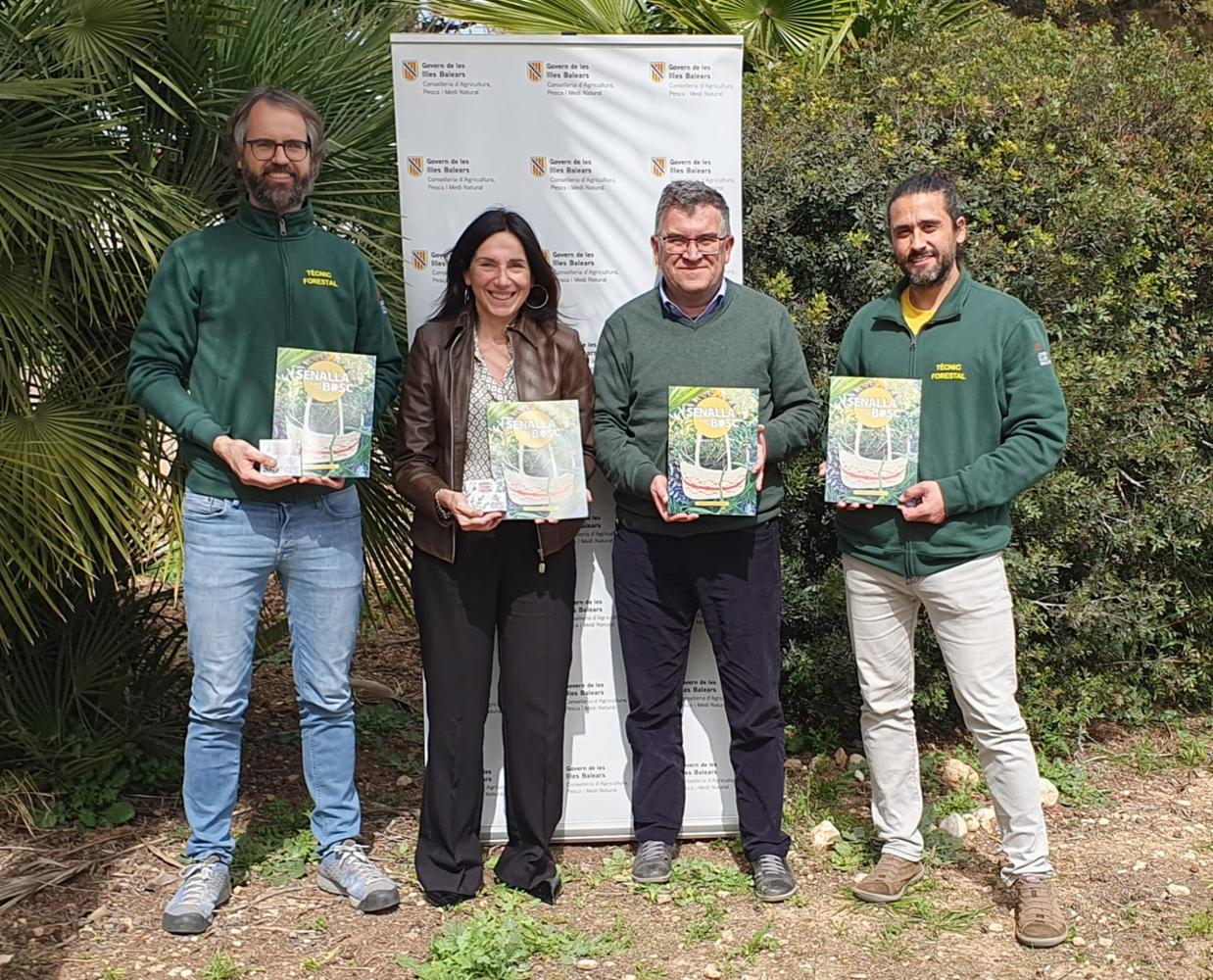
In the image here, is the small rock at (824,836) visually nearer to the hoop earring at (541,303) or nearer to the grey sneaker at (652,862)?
the grey sneaker at (652,862)

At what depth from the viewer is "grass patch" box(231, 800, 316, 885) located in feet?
14.0

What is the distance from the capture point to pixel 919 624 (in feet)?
16.9

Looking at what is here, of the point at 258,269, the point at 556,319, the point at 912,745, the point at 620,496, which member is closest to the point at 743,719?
the point at 912,745

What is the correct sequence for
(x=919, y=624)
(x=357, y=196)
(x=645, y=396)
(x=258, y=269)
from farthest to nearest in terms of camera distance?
(x=919, y=624) < (x=357, y=196) < (x=645, y=396) < (x=258, y=269)

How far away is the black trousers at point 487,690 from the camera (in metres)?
3.93

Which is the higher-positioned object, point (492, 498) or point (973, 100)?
point (973, 100)

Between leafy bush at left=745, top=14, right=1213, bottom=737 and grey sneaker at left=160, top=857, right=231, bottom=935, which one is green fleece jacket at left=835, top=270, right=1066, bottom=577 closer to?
leafy bush at left=745, top=14, right=1213, bottom=737

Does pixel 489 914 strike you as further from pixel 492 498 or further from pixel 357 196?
pixel 357 196

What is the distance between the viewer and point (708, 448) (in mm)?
3799

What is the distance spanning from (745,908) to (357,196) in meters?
2.92

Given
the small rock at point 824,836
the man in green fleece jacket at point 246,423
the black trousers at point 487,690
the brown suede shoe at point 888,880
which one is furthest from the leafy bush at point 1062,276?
the man in green fleece jacket at point 246,423

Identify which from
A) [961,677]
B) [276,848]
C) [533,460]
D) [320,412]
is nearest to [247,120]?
[320,412]

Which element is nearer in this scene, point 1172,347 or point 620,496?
point 620,496

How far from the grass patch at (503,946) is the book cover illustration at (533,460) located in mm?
1247
